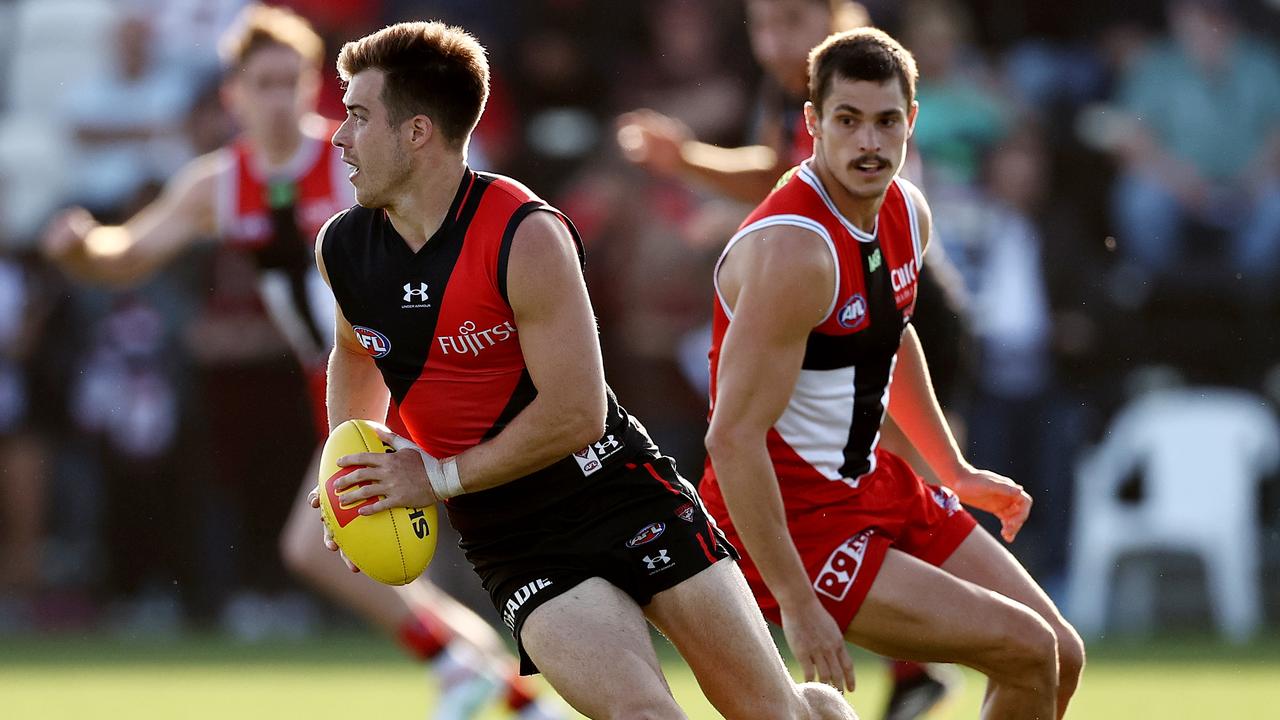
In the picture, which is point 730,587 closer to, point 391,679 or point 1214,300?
point 391,679

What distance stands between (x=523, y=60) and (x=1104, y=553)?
4766 mm

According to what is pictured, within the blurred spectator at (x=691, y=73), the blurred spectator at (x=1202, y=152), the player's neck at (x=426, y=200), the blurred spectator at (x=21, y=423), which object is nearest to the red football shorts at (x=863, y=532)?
the player's neck at (x=426, y=200)

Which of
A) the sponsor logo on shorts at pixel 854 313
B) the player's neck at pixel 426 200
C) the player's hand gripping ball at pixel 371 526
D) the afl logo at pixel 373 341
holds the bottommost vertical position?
the player's hand gripping ball at pixel 371 526

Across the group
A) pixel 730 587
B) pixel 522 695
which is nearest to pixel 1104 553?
pixel 522 695

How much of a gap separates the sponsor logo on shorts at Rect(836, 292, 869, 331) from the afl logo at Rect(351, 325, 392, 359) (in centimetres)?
122

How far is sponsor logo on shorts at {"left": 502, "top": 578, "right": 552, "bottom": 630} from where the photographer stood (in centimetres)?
491

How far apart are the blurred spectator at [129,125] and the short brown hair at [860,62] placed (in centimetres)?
777

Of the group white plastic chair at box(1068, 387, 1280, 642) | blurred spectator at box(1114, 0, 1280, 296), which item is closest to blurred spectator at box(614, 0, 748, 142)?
blurred spectator at box(1114, 0, 1280, 296)

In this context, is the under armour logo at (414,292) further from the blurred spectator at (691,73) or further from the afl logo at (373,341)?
the blurred spectator at (691,73)

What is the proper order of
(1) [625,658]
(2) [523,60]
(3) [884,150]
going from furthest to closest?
(2) [523,60]
(3) [884,150]
(1) [625,658]

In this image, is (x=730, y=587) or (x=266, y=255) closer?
(x=730, y=587)

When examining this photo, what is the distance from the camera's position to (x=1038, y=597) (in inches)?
217

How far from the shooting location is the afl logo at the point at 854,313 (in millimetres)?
5336

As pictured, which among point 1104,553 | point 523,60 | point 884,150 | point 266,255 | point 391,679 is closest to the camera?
point 884,150
